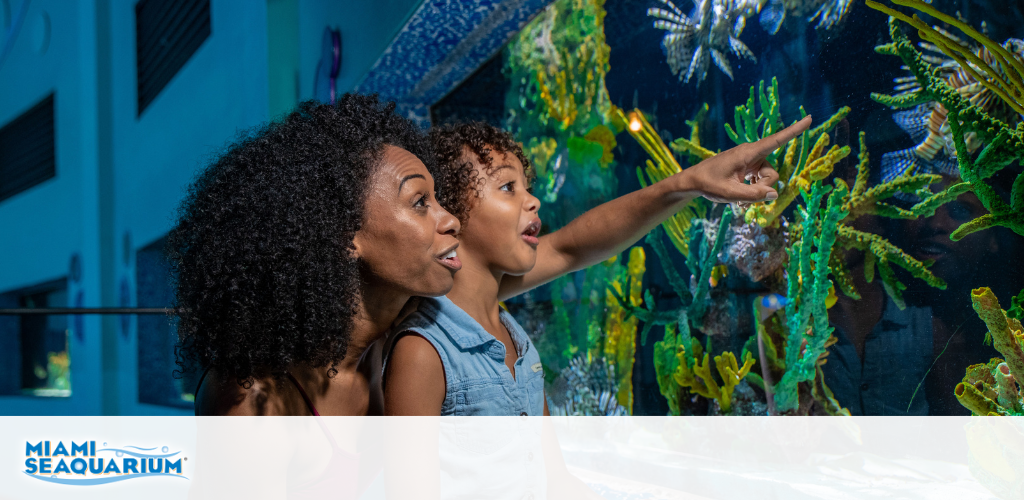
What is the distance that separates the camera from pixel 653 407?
207 centimetres

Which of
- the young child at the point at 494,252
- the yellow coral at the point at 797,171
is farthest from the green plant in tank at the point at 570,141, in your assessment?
the young child at the point at 494,252

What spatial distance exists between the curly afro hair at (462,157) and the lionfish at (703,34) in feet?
2.85

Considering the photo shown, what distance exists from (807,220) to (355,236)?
42.4 inches

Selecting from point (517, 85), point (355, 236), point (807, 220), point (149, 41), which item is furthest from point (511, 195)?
point (149, 41)

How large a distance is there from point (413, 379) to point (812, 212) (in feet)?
3.38

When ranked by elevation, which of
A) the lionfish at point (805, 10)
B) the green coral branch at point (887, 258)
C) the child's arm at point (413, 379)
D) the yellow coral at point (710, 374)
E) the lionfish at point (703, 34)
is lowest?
the yellow coral at point (710, 374)

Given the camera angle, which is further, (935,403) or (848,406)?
(848,406)

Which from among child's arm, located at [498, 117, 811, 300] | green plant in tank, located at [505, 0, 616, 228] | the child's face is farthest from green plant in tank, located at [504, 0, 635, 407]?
the child's face

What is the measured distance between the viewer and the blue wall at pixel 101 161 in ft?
16.4
